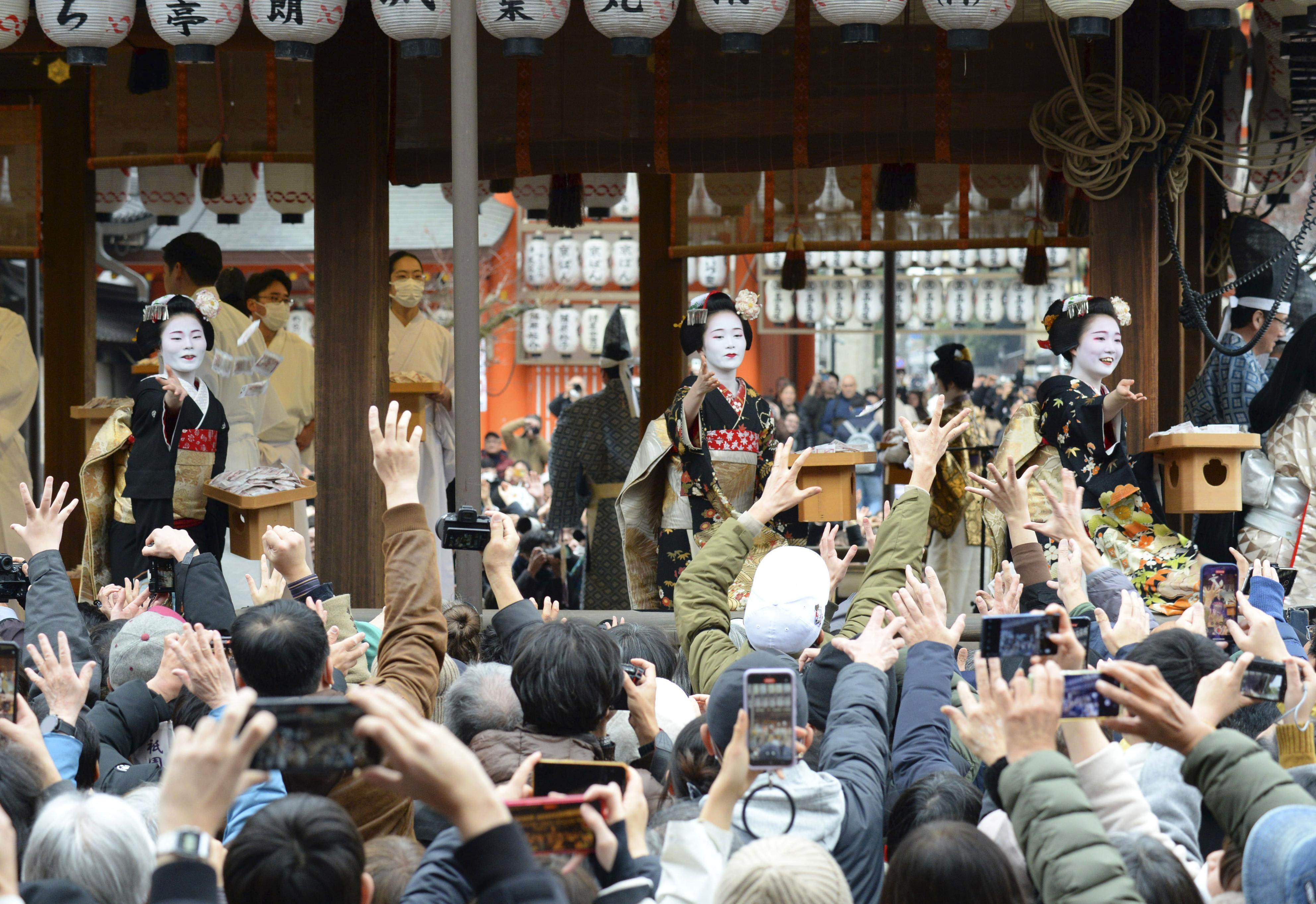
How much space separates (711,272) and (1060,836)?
56.1 feet

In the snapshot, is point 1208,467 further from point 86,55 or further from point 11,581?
point 86,55

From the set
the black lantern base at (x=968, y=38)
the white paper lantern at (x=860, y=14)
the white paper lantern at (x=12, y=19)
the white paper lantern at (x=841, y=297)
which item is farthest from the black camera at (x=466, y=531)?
the white paper lantern at (x=841, y=297)

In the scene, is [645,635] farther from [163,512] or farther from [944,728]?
[163,512]

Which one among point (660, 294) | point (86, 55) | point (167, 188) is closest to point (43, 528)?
point (86, 55)

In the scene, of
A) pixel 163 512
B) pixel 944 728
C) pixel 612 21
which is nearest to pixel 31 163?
pixel 163 512

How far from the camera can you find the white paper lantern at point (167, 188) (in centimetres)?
1052

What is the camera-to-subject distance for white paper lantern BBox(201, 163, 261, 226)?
10.4 m

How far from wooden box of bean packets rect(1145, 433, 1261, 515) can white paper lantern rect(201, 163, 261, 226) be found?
22.1 feet

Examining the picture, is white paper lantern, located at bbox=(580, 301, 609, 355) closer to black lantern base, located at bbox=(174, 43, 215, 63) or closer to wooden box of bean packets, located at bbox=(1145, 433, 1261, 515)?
black lantern base, located at bbox=(174, 43, 215, 63)

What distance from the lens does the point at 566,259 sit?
66.2 feet

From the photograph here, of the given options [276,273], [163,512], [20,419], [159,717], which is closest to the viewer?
[159,717]

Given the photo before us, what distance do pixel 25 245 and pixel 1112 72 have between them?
6735 mm

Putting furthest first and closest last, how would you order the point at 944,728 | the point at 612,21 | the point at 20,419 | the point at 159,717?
the point at 20,419 → the point at 612,21 → the point at 159,717 → the point at 944,728

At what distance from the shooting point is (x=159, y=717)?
345 centimetres
